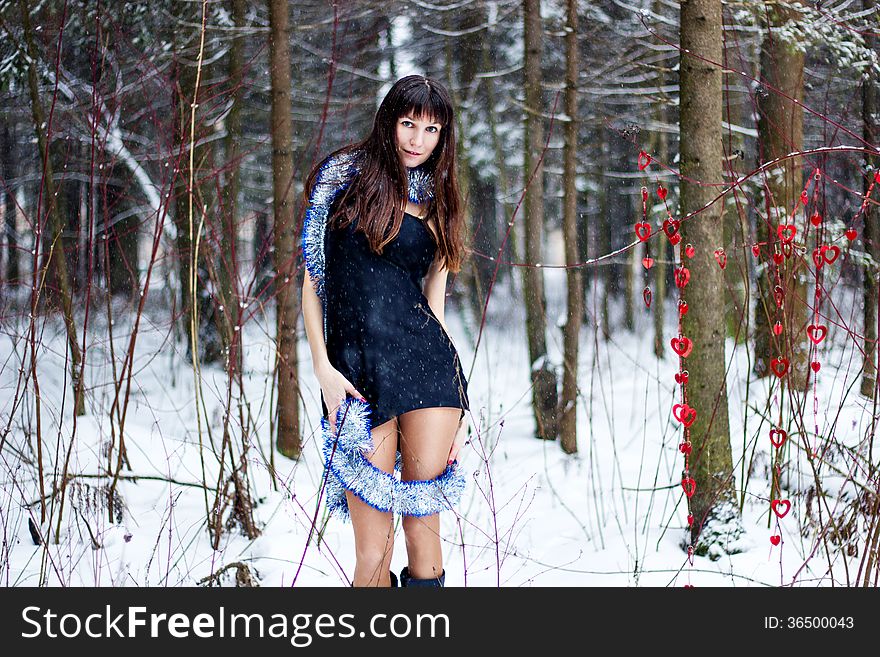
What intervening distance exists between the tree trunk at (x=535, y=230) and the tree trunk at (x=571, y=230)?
0.18 meters

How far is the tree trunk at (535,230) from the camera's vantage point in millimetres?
5336

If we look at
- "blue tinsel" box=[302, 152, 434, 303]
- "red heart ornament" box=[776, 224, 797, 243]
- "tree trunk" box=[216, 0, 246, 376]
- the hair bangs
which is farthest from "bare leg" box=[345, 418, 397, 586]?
"red heart ornament" box=[776, 224, 797, 243]

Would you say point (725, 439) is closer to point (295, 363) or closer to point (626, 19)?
point (295, 363)

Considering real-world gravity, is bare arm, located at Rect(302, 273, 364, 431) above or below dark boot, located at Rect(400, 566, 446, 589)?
above

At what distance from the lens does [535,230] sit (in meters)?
5.54

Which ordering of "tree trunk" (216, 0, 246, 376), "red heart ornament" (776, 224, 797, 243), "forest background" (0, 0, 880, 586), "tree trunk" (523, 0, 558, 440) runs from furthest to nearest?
"tree trunk" (523, 0, 558, 440), "tree trunk" (216, 0, 246, 376), "forest background" (0, 0, 880, 586), "red heart ornament" (776, 224, 797, 243)

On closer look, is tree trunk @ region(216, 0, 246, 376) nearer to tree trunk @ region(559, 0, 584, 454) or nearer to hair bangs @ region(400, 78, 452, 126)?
hair bangs @ region(400, 78, 452, 126)

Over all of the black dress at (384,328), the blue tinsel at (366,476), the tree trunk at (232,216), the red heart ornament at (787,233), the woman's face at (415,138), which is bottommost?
the blue tinsel at (366,476)

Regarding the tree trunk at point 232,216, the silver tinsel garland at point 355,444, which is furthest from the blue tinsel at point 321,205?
the tree trunk at point 232,216

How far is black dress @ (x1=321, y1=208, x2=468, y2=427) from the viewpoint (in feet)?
7.58

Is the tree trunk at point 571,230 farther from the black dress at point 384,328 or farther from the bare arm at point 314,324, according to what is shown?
the bare arm at point 314,324

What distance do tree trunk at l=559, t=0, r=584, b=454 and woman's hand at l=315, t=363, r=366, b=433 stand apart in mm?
3165

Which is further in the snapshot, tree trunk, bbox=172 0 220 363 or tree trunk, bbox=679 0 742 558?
tree trunk, bbox=172 0 220 363

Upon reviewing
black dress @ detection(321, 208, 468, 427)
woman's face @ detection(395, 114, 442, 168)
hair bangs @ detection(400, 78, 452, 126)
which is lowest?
black dress @ detection(321, 208, 468, 427)
